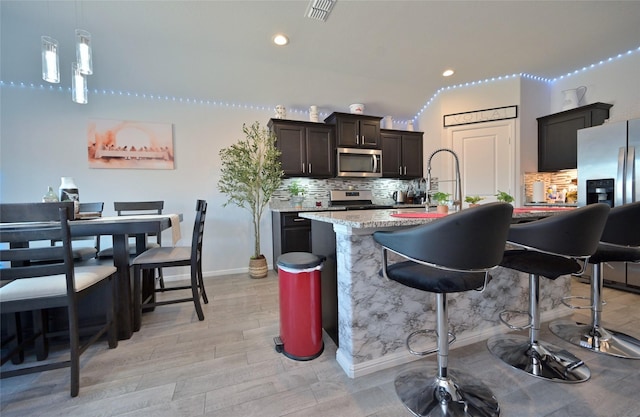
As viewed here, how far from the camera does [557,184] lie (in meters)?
4.13

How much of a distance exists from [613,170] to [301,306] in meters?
3.75

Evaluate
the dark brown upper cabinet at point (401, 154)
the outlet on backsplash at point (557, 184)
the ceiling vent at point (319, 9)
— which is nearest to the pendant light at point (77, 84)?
the ceiling vent at point (319, 9)

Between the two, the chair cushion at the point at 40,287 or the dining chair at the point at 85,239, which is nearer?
the chair cushion at the point at 40,287

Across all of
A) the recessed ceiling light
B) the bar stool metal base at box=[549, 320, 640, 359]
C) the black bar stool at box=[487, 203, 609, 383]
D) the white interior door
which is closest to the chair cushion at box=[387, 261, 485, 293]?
the black bar stool at box=[487, 203, 609, 383]

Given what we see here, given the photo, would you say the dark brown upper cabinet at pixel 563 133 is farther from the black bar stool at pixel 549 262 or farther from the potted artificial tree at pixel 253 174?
the potted artificial tree at pixel 253 174

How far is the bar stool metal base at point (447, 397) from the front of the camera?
3.98 ft

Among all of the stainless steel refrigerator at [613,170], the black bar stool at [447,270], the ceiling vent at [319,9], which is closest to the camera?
the black bar stool at [447,270]

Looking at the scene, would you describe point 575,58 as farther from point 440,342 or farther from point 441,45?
point 440,342

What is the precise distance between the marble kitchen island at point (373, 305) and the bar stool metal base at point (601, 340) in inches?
18.3

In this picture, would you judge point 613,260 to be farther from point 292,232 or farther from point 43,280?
point 43,280

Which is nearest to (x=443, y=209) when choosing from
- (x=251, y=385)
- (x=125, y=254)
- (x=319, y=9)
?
(x=251, y=385)

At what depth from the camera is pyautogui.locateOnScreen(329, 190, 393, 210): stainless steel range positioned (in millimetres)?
4344

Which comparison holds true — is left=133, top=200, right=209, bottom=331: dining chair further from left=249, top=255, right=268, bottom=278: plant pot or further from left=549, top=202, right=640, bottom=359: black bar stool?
left=549, top=202, right=640, bottom=359: black bar stool

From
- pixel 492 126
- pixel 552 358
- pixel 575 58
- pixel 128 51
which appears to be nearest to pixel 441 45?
pixel 492 126
